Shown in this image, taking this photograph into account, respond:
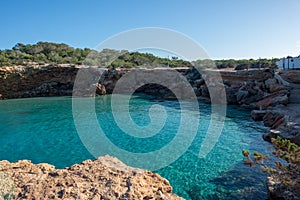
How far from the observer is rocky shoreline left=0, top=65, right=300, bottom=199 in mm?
13852

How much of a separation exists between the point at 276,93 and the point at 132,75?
20.0m

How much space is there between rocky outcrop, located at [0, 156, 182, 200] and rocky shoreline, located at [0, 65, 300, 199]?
781 centimetres

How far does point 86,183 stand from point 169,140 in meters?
6.81

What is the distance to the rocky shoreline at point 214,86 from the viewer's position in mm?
13852

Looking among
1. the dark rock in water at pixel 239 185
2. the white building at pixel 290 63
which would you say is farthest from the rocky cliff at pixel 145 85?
the dark rock in water at pixel 239 185

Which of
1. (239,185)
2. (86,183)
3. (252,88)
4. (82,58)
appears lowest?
(239,185)

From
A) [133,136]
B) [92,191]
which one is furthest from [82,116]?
[92,191]

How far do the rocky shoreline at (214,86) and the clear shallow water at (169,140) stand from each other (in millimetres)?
1667

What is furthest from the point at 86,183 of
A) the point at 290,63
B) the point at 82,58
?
the point at 82,58

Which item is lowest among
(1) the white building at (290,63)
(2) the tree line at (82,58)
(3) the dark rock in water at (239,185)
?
(3) the dark rock in water at (239,185)

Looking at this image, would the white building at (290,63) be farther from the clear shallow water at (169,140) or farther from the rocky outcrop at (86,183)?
the rocky outcrop at (86,183)

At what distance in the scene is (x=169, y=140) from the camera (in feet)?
33.7

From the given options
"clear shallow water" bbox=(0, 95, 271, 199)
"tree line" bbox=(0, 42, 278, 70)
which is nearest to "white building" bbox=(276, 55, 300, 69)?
"tree line" bbox=(0, 42, 278, 70)

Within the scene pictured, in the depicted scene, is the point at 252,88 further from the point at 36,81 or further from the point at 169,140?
the point at 36,81
